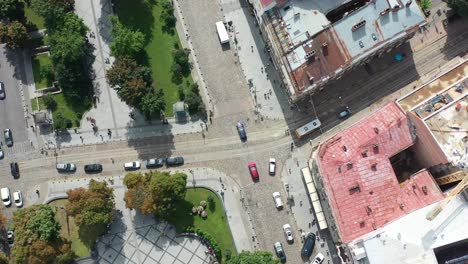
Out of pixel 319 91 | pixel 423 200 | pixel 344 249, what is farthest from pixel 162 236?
pixel 423 200

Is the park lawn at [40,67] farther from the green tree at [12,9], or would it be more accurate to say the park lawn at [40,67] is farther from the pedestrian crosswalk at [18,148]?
the pedestrian crosswalk at [18,148]

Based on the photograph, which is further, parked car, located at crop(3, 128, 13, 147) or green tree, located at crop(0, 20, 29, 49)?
parked car, located at crop(3, 128, 13, 147)

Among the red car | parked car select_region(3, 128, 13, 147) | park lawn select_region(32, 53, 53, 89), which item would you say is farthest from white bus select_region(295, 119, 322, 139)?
parked car select_region(3, 128, 13, 147)

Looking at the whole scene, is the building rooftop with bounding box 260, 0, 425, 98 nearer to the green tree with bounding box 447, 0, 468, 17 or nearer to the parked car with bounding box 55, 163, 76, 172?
the green tree with bounding box 447, 0, 468, 17

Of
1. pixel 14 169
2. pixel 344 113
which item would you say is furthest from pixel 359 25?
pixel 14 169

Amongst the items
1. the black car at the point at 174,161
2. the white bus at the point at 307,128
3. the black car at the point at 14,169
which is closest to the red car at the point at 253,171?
the white bus at the point at 307,128

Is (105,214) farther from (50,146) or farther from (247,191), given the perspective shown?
(247,191)

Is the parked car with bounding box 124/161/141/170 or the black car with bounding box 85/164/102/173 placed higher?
the black car with bounding box 85/164/102/173
